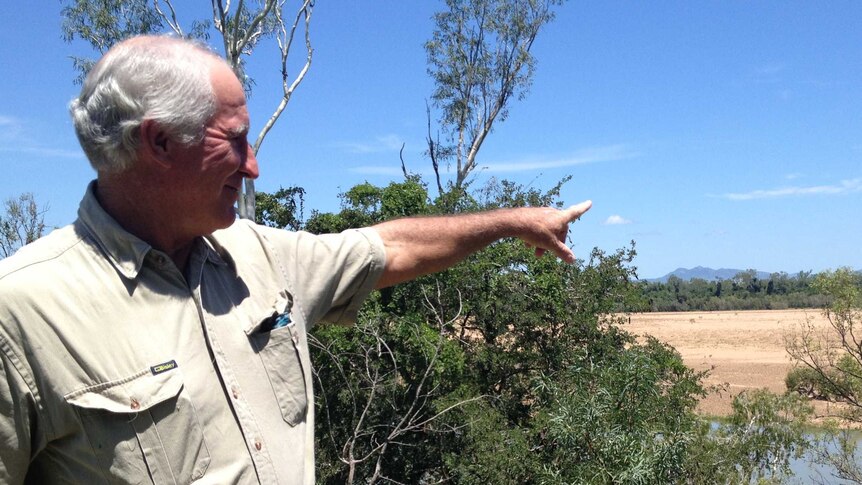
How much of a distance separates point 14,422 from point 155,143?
598 mm

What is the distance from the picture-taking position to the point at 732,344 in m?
42.6

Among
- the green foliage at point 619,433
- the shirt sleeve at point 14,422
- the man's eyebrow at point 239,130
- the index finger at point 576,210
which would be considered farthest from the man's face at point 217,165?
the green foliage at point 619,433

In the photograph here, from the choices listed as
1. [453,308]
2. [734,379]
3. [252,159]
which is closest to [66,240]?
[252,159]

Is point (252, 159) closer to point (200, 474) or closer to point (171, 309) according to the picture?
point (171, 309)

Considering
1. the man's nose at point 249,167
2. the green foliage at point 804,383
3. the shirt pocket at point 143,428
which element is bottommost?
the green foliage at point 804,383

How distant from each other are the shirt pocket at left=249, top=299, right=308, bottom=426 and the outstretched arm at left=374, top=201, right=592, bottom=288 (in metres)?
0.42

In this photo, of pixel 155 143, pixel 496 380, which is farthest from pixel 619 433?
pixel 155 143

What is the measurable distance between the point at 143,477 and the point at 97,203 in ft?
1.88

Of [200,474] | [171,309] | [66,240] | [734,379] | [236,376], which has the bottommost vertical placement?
[734,379]

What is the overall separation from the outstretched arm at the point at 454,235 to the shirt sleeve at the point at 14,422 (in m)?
0.96

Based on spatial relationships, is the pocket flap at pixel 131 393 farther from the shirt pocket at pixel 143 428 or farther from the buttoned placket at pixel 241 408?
the buttoned placket at pixel 241 408

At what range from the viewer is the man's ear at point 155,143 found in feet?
5.39

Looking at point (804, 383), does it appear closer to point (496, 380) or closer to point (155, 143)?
point (496, 380)

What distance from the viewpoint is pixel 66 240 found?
63.8 inches
